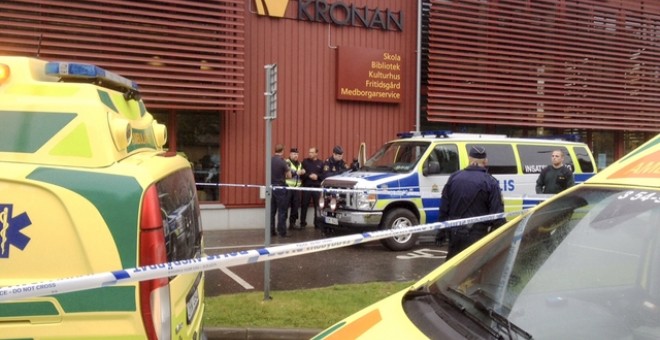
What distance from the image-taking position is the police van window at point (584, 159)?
11.1m

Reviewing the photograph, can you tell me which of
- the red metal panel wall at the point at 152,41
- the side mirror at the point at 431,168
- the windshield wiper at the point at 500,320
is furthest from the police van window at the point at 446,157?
the windshield wiper at the point at 500,320

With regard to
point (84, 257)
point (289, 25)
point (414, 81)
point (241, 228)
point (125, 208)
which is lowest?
point (241, 228)

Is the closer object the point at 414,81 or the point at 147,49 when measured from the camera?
the point at 147,49

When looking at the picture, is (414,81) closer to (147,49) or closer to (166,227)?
(147,49)

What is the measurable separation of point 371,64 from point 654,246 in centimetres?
1155

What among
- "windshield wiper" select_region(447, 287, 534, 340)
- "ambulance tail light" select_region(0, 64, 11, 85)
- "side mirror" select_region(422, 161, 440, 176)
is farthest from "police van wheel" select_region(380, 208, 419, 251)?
"ambulance tail light" select_region(0, 64, 11, 85)

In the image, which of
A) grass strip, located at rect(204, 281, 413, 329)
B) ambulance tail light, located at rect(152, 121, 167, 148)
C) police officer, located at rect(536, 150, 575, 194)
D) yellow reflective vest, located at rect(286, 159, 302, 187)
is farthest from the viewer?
yellow reflective vest, located at rect(286, 159, 302, 187)

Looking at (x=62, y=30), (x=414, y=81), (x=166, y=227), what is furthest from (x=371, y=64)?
(x=166, y=227)

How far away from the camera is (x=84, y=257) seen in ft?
7.98

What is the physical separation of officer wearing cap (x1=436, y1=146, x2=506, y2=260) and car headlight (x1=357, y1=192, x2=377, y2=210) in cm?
320

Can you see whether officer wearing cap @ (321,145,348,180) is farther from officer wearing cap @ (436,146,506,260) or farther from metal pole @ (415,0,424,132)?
officer wearing cap @ (436,146,506,260)

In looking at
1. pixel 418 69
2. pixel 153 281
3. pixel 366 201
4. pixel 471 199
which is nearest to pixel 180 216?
pixel 153 281

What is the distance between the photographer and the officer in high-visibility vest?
1197 cm

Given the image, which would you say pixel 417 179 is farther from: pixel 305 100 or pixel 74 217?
pixel 74 217
